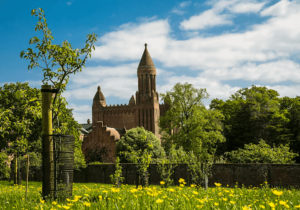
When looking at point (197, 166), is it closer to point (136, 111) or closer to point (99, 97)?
point (136, 111)

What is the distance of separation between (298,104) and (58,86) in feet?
150

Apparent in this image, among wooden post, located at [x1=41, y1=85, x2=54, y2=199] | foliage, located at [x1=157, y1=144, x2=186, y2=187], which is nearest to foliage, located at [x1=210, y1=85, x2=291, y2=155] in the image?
foliage, located at [x1=157, y1=144, x2=186, y2=187]

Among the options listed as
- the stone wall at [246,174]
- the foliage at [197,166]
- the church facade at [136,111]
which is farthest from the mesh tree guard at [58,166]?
the church facade at [136,111]

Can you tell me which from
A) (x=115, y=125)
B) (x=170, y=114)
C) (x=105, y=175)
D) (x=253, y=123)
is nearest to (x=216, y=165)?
(x=105, y=175)

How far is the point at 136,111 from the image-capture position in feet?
268

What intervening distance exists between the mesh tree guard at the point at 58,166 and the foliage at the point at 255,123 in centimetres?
4081

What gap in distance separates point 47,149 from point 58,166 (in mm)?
451

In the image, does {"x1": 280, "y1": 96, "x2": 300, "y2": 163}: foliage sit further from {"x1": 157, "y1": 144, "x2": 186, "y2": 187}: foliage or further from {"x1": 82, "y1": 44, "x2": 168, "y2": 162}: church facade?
{"x1": 82, "y1": 44, "x2": 168, "y2": 162}: church facade

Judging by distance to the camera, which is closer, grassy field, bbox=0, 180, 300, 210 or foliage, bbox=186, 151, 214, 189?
grassy field, bbox=0, 180, 300, 210

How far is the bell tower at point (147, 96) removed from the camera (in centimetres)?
8031

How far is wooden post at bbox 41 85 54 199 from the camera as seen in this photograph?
20.3 ft

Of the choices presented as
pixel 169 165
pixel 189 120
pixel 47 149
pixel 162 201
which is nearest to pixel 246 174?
pixel 169 165

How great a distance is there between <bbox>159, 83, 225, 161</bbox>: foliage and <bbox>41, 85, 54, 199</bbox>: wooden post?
29.4 m

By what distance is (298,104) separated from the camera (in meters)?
45.1
